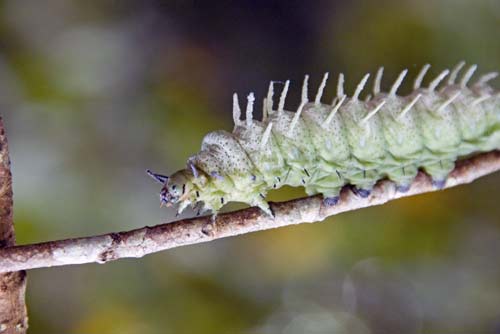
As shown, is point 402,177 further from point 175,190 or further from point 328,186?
point 175,190

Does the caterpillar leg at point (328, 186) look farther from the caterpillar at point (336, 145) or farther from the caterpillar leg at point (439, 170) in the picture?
the caterpillar leg at point (439, 170)

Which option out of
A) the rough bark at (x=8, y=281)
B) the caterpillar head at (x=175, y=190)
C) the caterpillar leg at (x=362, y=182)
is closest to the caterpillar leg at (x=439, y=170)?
the caterpillar leg at (x=362, y=182)

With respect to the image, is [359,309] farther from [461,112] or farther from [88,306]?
[461,112]

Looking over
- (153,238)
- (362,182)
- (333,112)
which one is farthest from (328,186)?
(153,238)

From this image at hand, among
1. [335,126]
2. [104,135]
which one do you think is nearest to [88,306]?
[104,135]

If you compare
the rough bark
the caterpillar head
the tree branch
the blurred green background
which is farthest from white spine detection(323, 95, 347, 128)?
the blurred green background
